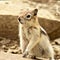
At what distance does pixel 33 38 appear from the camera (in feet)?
19.3

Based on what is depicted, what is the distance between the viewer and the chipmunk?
19.0 ft

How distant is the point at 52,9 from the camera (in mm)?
9398

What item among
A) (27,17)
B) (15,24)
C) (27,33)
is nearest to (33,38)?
(27,33)

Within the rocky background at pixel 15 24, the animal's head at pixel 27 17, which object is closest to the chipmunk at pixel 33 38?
the animal's head at pixel 27 17

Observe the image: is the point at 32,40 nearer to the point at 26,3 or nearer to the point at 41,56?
the point at 41,56

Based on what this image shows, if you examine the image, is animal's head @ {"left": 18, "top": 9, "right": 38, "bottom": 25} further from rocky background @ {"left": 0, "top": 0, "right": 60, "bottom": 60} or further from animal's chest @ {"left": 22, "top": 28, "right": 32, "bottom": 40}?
rocky background @ {"left": 0, "top": 0, "right": 60, "bottom": 60}

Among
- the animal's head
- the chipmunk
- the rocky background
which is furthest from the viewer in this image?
the rocky background

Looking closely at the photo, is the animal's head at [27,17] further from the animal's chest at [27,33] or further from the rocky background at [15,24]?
the rocky background at [15,24]

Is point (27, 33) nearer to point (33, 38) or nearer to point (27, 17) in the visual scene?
point (33, 38)

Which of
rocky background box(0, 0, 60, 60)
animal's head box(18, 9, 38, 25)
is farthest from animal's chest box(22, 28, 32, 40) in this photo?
rocky background box(0, 0, 60, 60)

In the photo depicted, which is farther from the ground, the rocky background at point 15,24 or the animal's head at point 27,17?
the animal's head at point 27,17

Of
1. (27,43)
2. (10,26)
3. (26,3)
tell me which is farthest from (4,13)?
(27,43)

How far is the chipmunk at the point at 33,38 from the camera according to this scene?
A: 5794mm

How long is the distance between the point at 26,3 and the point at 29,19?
13.9 ft
